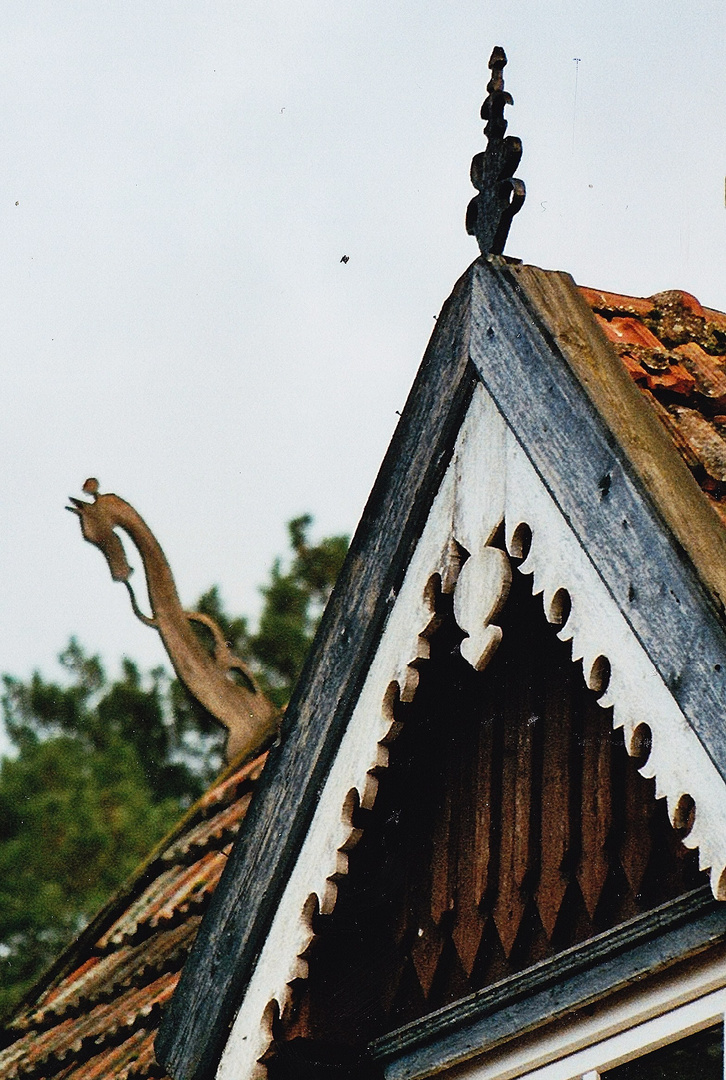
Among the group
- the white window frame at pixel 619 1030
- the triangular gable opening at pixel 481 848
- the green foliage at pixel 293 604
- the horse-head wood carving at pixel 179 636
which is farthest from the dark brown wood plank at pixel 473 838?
the green foliage at pixel 293 604

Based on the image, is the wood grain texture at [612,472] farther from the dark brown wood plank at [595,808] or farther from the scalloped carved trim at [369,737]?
the dark brown wood plank at [595,808]

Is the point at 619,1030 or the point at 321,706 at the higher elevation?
the point at 321,706

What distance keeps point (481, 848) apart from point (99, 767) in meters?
21.1

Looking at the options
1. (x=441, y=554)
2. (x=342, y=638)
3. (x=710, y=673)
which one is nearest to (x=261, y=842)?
(x=342, y=638)

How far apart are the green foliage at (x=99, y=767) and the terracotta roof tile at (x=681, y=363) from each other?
1668 cm

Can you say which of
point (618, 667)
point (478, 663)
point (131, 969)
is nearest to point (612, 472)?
point (618, 667)

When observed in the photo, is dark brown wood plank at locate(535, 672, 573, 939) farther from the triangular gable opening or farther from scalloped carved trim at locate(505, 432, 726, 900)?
scalloped carved trim at locate(505, 432, 726, 900)

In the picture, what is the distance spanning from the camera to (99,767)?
82.5 feet

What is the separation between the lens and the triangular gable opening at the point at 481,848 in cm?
414

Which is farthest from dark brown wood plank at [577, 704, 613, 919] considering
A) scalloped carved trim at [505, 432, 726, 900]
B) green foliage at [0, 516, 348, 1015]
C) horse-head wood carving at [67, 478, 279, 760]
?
green foliage at [0, 516, 348, 1015]

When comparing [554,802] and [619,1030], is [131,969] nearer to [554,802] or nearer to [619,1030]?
[554,802]

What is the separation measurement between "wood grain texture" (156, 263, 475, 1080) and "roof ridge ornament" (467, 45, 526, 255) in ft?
0.37

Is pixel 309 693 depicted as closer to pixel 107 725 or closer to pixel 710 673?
pixel 710 673

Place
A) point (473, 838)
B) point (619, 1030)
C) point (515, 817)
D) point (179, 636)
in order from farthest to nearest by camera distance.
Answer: point (179, 636), point (473, 838), point (515, 817), point (619, 1030)
